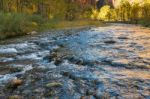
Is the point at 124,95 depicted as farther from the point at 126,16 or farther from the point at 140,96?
the point at 126,16

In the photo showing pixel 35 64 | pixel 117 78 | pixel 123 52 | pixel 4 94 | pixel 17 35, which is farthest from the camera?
pixel 17 35

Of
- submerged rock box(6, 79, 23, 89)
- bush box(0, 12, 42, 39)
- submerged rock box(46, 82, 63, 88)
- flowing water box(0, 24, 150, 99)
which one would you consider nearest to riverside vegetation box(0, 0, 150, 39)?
bush box(0, 12, 42, 39)

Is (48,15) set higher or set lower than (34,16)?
higher

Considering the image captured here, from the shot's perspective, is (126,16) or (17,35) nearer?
(17,35)

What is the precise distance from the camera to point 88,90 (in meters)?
11.7

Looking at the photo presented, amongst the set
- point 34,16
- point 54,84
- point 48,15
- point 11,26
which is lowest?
point 54,84

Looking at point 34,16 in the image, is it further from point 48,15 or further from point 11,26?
point 48,15

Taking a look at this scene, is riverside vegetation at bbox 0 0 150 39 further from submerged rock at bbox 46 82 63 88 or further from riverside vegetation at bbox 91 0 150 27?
submerged rock at bbox 46 82 63 88

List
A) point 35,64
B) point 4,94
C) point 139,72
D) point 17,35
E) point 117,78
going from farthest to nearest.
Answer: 1. point 17,35
2. point 35,64
3. point 139,72
4. point 117,78
5. point 4,94

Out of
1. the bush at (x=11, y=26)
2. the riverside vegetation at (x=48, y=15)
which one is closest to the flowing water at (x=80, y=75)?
the bush at (x=11, y=26)

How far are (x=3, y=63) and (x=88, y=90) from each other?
820 centimetres

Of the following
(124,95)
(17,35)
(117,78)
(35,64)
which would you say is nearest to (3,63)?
(35,64)

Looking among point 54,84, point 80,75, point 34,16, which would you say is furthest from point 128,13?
point 54,84

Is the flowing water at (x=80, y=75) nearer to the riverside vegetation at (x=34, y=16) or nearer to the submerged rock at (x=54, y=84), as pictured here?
the submerged rock at (x=54, y=84)
